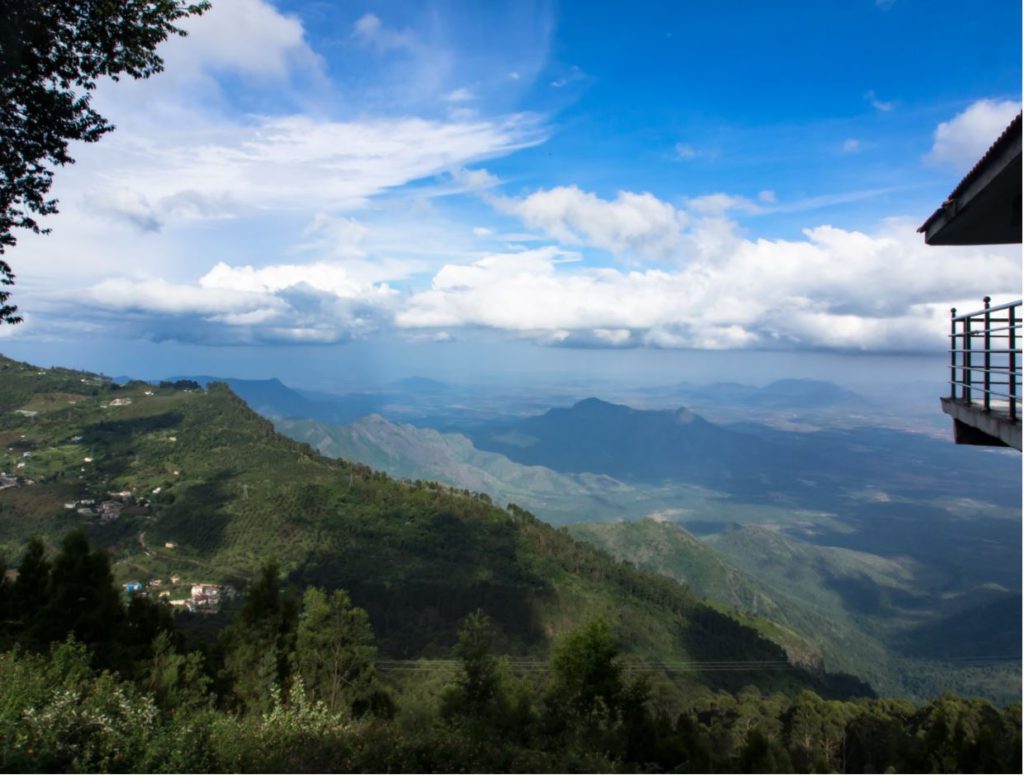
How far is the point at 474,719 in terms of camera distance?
13.1 meters

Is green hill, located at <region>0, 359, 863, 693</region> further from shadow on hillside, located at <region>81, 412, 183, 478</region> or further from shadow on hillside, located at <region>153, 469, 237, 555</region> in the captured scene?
shadow on hillside, located at <region>81, 412, 183, 478</region>

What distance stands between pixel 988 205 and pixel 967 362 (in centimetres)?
152

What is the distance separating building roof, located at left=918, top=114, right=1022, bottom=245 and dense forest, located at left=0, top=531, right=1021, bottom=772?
7.64m

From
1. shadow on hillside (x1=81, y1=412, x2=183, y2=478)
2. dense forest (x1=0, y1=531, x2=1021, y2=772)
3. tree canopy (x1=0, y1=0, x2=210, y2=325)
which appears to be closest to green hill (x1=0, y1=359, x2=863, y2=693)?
shadow on hillside (x1=81, y1=412, x2=183, y2=478)

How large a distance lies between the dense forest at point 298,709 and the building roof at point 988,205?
764 cm

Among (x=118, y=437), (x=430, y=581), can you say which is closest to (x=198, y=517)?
(x=430, y=581)

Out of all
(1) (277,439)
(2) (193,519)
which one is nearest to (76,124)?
(2) (193,519)

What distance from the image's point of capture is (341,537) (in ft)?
255

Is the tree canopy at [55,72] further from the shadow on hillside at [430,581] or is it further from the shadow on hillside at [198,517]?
the shadow on hillside at [198,517]

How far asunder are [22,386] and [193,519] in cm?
8934

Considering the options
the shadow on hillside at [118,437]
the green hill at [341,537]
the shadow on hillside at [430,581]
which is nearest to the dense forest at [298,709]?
the shadow on hillside at [430,581]

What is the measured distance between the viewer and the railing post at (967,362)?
213 inches

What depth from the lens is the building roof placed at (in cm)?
459

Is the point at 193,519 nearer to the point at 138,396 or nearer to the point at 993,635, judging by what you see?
the point at 138,396
